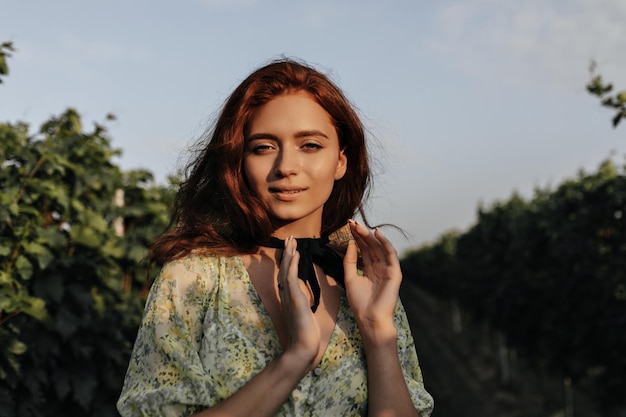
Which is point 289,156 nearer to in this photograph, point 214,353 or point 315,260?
point 315,260

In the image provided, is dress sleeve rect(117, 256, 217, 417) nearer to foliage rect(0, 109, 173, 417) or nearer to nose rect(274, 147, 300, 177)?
nose rect(274, 147, 300, 177)

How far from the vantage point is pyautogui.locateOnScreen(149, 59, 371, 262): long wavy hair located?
220 centimetres

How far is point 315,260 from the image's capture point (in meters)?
2.32

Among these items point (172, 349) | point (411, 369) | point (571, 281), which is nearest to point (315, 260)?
point (411, 369)

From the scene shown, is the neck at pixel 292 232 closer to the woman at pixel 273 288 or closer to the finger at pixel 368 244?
the woman at pixel 273 288

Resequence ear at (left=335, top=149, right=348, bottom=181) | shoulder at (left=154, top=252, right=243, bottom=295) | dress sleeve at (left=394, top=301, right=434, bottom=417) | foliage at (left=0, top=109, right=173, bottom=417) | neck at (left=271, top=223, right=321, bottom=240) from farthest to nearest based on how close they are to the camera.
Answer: foliage at (left=0, top=109, right=173, bottom=417)
ear at (left=335, top=149, right=348, bottom=181)
neck at (left=271, top=223, right=321, bottom=240)
dress sleeve at (left=394, top=301, right=434, bottom=417)
shoulder at (left=154, top=252, right=243, bottom=295)

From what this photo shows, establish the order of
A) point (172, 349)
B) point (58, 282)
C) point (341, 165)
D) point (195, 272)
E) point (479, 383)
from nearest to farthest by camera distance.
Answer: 1. point (172, 349)
2. point (195, 272)
3. point (341, 165)
4. point (58, 282)
5. point (479, 383)

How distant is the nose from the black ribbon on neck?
8.8 inches

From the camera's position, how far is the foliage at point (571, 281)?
791cm

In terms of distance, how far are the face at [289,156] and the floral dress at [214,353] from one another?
231 mm

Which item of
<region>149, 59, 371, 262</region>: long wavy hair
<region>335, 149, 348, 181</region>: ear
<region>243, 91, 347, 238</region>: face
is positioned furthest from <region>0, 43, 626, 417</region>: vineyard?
<region>335, 149, 348, 181</region>: ear

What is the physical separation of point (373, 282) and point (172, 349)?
2.06 feet

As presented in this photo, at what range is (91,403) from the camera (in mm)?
4914

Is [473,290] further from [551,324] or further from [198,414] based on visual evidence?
[198,414]
